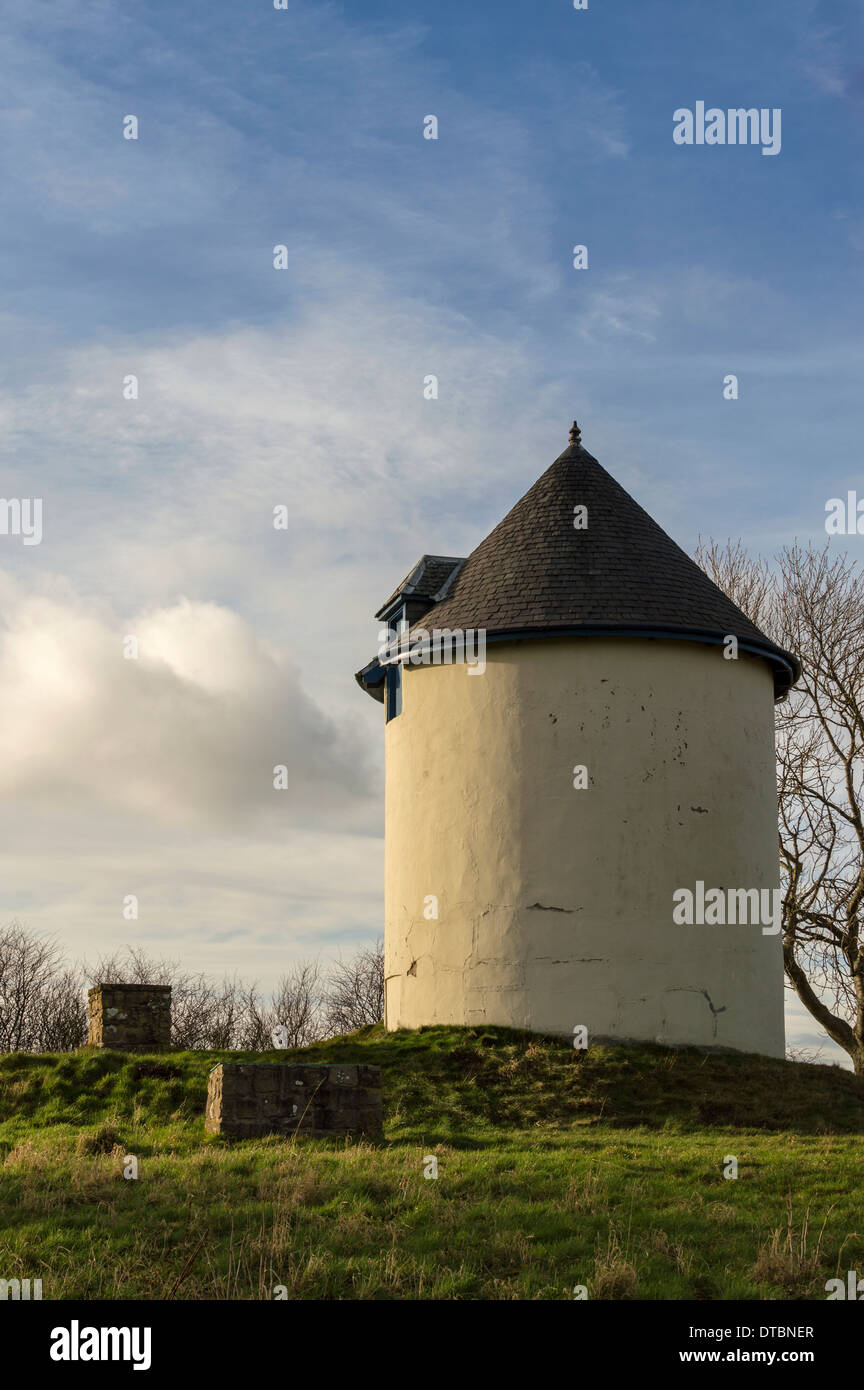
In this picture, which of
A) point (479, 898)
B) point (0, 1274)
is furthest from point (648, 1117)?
point (0, 1274)

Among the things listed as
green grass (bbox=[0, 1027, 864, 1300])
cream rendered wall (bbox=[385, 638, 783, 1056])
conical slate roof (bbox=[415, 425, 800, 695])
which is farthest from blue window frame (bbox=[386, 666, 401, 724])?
green grass (bbox=[0, 1027, 864, 1300])

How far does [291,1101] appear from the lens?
632 inches

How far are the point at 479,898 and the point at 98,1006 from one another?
6.33 metres

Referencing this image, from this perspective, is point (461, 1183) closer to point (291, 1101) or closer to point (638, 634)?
point (291, 1101)

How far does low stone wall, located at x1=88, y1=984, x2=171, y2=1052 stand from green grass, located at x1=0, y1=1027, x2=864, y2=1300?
4.15 ft

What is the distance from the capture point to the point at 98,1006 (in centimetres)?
2217

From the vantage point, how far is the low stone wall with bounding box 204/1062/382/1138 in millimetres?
15898

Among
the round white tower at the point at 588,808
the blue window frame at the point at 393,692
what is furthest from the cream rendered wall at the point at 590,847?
the blue window frame at the point at 393,692

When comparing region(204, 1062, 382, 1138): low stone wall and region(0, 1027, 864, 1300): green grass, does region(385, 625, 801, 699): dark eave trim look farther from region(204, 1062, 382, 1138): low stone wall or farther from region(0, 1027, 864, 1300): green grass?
region(204, 1062, 382, 1138): low stone wall

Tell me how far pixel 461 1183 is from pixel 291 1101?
3.59 m

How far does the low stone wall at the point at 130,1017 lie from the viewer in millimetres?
21844

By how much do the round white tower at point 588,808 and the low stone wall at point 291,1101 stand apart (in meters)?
5.49

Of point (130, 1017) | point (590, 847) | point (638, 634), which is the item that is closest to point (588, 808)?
point (590, 847)

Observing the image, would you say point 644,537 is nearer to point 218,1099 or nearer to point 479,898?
point 479,898
